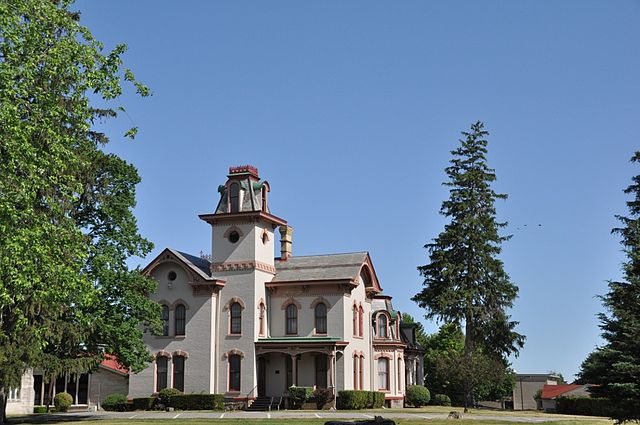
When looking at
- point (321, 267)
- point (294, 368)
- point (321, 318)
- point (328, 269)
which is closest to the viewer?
point (294, 368)

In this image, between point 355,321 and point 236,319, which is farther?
point 355,321

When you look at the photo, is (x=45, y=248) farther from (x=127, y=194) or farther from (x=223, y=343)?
(x=223, y=343)

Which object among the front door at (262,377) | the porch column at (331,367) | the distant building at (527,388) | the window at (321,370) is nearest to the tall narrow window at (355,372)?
the window at (321,370)

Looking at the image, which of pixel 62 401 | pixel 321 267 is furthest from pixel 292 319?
pixel 62 401

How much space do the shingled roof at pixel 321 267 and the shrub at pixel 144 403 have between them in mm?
9686

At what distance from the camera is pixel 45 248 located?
21.1 m

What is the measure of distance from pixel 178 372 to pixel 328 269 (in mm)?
10509

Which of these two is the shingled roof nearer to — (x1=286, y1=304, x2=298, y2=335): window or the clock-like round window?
(x1=286, y1=304, x2=298, y2=335): window

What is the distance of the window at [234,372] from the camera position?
150 ft

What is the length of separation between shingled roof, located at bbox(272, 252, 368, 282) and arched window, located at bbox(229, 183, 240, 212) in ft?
15.8

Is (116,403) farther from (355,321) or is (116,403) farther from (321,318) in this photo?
(355,321)

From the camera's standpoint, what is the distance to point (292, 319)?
155 feet

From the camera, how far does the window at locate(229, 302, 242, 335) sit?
46.4 m

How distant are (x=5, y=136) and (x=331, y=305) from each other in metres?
27.8
